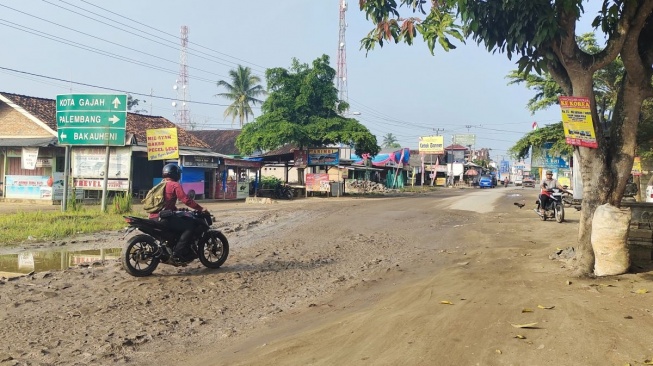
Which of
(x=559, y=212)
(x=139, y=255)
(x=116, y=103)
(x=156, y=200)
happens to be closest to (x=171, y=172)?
(x=156, y=200)

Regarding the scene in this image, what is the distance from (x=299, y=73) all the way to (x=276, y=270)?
28815 mm

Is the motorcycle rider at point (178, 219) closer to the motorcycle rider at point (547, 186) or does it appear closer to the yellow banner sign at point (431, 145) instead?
the motorcycle rider at point (547, 186)

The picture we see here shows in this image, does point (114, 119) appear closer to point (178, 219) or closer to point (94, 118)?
point (94, 118)

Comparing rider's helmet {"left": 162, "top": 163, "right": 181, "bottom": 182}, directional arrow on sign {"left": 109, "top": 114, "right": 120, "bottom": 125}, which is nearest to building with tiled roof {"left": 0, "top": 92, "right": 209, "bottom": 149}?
directional arrow on sign {"left": 109, "top": 114, "right": 120, "bottom": 125}

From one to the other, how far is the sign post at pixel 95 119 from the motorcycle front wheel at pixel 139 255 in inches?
438

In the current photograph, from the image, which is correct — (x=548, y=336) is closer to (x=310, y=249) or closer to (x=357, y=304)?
(x=357, y=304)

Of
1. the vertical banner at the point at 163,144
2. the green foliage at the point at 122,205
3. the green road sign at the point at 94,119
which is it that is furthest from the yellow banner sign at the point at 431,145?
the green road sign at the point at 94,119

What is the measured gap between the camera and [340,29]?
164ft

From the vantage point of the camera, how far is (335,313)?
19.1 feet

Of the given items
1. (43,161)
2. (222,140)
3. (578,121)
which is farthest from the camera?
(222,140)

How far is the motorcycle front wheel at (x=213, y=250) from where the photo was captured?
26.6ft

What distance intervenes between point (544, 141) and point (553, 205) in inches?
346

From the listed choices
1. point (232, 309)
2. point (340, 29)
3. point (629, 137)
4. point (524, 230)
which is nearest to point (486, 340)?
point (232, 309)

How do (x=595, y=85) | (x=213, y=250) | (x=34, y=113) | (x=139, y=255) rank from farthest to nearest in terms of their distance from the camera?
1. (x=34, y=113)
2. (x=595, y=85)
3. (x=213, y=250)
4. (x=139, y=255)
